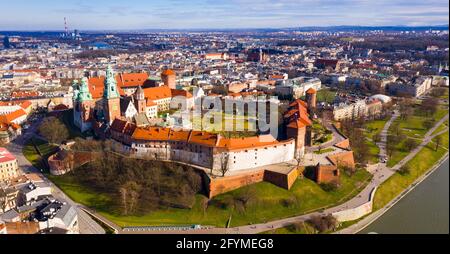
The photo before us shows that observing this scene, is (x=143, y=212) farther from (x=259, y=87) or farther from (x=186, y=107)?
(x=259, y=87)

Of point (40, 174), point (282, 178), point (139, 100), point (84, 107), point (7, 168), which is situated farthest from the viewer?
point (139, 100)

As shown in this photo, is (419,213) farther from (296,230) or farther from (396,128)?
(396,128)

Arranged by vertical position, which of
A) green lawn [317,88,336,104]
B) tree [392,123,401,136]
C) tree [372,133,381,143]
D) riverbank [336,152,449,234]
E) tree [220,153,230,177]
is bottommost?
riverbank [336,152,449,234]

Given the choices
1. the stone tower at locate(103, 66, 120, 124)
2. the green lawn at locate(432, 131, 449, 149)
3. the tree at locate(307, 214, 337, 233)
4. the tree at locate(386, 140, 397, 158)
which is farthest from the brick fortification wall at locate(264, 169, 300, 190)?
the green lawn at locate(432, 131, 449, 149)

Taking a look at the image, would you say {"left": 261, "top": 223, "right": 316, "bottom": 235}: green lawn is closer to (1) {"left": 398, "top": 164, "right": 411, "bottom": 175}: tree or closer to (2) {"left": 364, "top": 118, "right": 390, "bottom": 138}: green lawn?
(1) {"left": 398, "top": 164, "right": 411, "bottom": 175}: tree

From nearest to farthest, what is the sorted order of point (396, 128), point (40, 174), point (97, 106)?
point (40, 174) → point (97, 106) → point (396, 128)

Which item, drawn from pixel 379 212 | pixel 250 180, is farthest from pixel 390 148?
pixel 250 180
